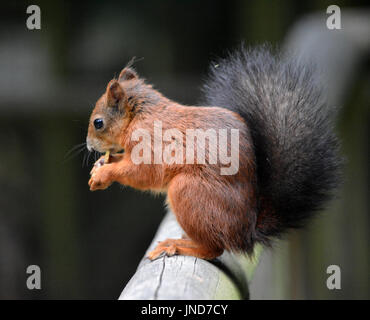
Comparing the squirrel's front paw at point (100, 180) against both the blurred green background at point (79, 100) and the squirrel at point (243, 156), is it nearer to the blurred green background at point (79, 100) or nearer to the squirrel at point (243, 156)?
the squirrel at point (243, 156)

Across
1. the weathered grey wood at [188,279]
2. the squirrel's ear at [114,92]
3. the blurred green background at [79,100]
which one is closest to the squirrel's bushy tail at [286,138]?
the weathered grey wood at [188,279]

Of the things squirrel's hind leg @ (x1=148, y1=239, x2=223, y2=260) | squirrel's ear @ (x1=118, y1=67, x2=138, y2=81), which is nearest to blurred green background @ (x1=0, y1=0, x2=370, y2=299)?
squirrel's ear @ (x1=118, y1=67, x2=138, y2=81)

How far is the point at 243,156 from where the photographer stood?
1.26m

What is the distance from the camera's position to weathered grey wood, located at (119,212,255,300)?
1024 millimetres

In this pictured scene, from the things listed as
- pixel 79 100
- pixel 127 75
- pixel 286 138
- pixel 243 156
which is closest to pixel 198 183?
pixel 243 156

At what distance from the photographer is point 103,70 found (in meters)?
3.41

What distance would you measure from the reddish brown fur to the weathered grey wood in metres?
0.05

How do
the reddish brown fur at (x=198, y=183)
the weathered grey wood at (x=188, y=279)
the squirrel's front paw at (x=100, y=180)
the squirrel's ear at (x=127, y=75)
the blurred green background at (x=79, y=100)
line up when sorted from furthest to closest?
→ 1. the blurred green background at (x=79, y=100)
2. the squirrel's ear at (x=127, y=75)
3. the squirrel's front paw at (x=100, y=180)
4. the reddish brown fur at (x=198, y=183)
5. the weathered grey wood at (x=188, y=279)

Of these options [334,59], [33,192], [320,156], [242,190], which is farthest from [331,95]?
[33,192]

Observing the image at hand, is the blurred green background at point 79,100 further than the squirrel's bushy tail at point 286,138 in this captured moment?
Yes

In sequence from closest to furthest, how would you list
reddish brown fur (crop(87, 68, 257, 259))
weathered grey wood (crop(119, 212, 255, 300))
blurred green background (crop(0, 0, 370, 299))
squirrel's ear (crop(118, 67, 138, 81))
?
weathered grey wood (crop(119, 212, 255, 300)) → reddish brown fur (crop(87, 68, 257, 259)) → squirrel's ear (crop(118, 67, 138, 81)) → blurred green background (crop(0, 0, 370, 299))

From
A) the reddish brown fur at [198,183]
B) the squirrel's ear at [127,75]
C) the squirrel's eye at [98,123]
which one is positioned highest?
the squirrel's ear at [127,75]

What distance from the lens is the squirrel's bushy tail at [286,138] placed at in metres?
1.33

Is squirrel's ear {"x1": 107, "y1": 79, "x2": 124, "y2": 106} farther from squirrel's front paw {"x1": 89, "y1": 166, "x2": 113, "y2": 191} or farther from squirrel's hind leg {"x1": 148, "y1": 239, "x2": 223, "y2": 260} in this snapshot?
squirrel's hind leg {"x1": 148, "y1": 239, "x2": 223, "y2": 260}
